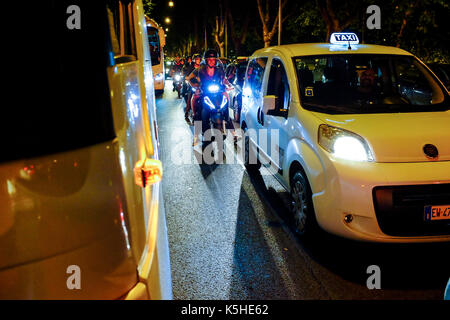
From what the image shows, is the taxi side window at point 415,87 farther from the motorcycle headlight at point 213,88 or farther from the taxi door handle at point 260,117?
the motorcycle headlight at point 213,88

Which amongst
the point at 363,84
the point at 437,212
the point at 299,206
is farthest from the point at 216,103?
the point at 437,212

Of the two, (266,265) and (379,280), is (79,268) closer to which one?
(266,265)

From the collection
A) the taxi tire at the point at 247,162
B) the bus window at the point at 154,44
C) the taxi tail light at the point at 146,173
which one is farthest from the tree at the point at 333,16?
the taxi tail light at the point at 146,173

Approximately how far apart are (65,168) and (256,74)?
17.4 ft

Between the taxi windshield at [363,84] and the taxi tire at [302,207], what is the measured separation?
797 millimetres

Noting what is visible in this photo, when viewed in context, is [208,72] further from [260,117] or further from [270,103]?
[270,103]

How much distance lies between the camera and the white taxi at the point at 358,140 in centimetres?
347

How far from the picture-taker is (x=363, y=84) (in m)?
4.89

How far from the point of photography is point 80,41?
139 centimetres

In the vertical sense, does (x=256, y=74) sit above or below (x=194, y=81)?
above

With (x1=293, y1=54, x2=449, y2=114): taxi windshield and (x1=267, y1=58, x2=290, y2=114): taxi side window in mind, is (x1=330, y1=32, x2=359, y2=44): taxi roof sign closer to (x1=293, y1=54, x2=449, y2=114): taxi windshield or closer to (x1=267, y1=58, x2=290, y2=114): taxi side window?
(x1=293, y1=54, x2=449, y2=114): taxi windshield

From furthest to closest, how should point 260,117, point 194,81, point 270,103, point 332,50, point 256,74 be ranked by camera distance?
point 194,81
point 256,74
point 260,117
point 332,50
point 270,103

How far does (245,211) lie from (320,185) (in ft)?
5.05

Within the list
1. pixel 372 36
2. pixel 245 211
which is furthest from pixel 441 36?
pixel 245 211
